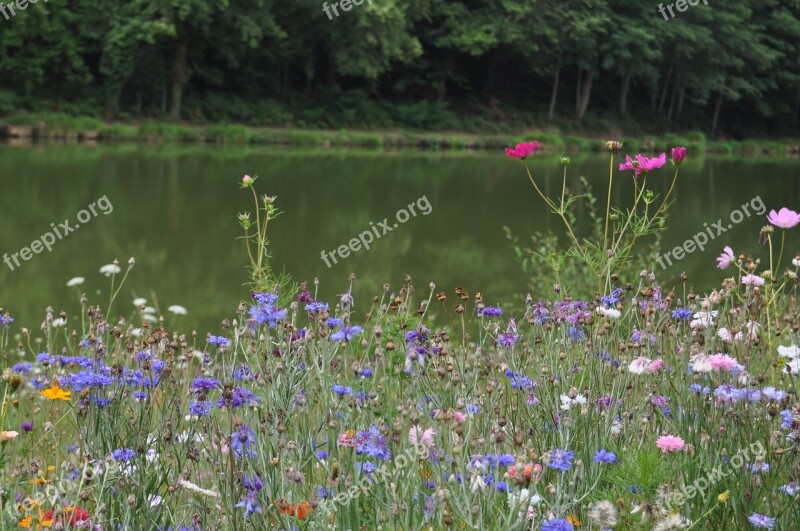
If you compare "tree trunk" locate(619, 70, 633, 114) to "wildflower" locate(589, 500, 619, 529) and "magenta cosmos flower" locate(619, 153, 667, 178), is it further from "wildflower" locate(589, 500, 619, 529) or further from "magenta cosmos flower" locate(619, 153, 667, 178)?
"wildflower" locate(589, 500, 619, 529)

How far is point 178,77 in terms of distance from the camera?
30.3 meters

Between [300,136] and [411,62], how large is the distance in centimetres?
649

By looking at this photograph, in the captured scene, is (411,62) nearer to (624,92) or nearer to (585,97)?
(585,97)

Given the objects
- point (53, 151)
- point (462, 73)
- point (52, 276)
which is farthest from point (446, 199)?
point (462, 73)

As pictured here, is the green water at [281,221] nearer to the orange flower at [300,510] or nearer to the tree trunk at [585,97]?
the orange flower at [300,510]

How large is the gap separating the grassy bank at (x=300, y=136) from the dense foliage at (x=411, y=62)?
1270mm

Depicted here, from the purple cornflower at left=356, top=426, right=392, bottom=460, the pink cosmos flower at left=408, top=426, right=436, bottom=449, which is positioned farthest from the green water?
the pink cosmos flower at left=408, top=426, right=436, bottom=449

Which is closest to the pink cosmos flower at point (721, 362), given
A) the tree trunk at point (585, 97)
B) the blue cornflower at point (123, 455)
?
the blue cornflower at point (123, 455)

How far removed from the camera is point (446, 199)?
15422 mm

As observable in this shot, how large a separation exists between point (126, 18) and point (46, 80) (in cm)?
341

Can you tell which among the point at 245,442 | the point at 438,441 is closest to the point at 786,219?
the point at 438,441

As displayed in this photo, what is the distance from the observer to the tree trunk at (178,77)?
99.1 ft

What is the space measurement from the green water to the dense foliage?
7241 mm

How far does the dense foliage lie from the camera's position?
29.3m
